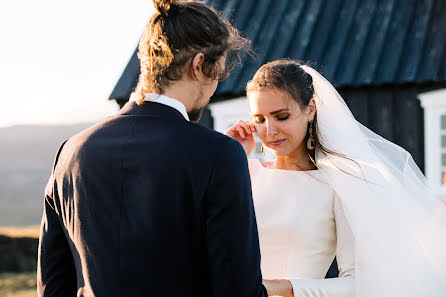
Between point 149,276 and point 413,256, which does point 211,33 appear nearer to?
point 149,276

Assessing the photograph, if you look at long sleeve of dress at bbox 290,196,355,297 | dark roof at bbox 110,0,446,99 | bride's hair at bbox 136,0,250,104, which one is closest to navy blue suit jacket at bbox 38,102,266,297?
bride's hair at bbox 136,0,250,104

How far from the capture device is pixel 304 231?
2.57 metres

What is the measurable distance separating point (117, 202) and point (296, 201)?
4.24ft

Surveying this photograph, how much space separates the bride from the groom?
0.99 metres

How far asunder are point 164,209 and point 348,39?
21.5 ft

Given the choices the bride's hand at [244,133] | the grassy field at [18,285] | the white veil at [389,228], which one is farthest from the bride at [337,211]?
the grassy field at [18,285]

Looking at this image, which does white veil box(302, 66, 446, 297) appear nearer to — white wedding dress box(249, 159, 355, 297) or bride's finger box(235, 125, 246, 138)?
white wedding dress box(249, 159, 355, 297)

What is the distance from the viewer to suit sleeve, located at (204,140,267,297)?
1.51 m

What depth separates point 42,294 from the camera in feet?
6.16

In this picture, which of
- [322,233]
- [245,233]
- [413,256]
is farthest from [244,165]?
[413,256]

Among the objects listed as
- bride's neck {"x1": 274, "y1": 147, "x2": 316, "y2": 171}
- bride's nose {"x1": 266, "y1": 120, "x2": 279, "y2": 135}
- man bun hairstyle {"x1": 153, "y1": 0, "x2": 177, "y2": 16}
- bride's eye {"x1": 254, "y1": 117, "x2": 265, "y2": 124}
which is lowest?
bride's neck {"x1": 274, "y1": 147, "x2": 316, "y2": 171}

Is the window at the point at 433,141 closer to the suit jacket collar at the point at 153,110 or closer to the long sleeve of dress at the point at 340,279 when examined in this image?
the long sleeve of dress at the point at 340,279

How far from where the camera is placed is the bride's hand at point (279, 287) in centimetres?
216

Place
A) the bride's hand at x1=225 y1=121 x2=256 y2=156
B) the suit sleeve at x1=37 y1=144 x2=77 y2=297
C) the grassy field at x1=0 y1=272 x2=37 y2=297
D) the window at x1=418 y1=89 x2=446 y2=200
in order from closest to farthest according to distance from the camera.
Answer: the suit sleeve at x1=37 y1=144 x2=77 y2=297 → the bride's hand at x1=225 y1=121 x2=256 y2=156 → the window at x1=418 y1=89 x2=446 y2=200 → the grassy field at x1=0 y1=272 x2=37 y2=297
